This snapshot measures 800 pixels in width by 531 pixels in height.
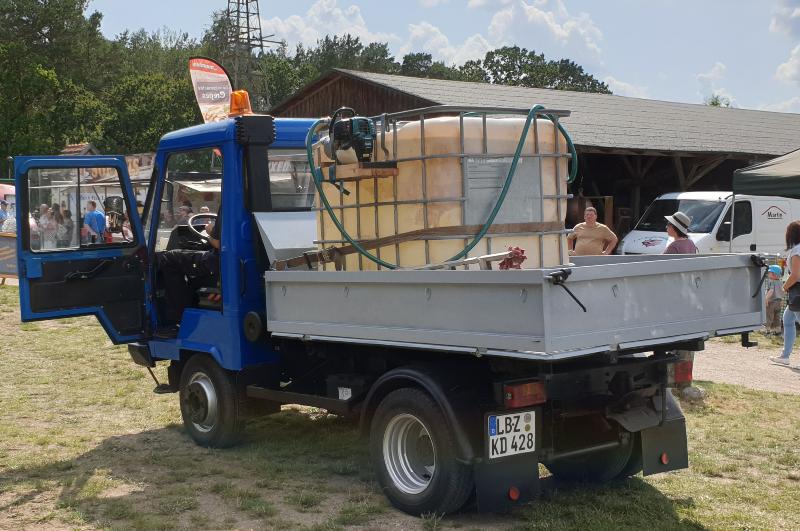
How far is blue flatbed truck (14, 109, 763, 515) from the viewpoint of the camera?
15.9ft

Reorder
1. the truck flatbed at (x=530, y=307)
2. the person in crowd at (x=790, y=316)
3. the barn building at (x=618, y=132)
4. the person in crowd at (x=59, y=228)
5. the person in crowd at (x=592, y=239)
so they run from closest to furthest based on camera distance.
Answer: the truck flatbed at (x=530, y=307), the person in crowd at (x=59, y=228), the person in crowd at (x=790, y=316), the person in crowd at (x=592, y=239), the barn building at (x=618, y=132)

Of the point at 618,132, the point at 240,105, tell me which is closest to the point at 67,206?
the point at 240,105

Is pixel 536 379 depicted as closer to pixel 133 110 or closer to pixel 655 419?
pixel 655 419

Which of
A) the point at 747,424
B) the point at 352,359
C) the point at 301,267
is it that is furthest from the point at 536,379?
the point at 747,424

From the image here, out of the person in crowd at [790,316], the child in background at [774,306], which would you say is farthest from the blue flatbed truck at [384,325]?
the child in background at [774,306]

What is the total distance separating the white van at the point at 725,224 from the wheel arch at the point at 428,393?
11.6 m

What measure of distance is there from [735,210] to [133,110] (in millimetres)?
39363

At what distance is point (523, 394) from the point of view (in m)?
4.85

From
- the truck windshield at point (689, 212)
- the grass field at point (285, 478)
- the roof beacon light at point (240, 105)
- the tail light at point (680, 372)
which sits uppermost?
the roof beacon light at point (240, 105)

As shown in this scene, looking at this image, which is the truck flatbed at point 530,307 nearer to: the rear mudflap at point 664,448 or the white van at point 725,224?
the rear mudflap at point 664,448

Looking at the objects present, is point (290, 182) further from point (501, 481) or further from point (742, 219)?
point (742, 219)

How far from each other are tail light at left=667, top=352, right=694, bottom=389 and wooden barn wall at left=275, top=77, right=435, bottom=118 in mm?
15516

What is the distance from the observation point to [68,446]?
24.0ft

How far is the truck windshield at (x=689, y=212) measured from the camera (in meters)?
16.5
